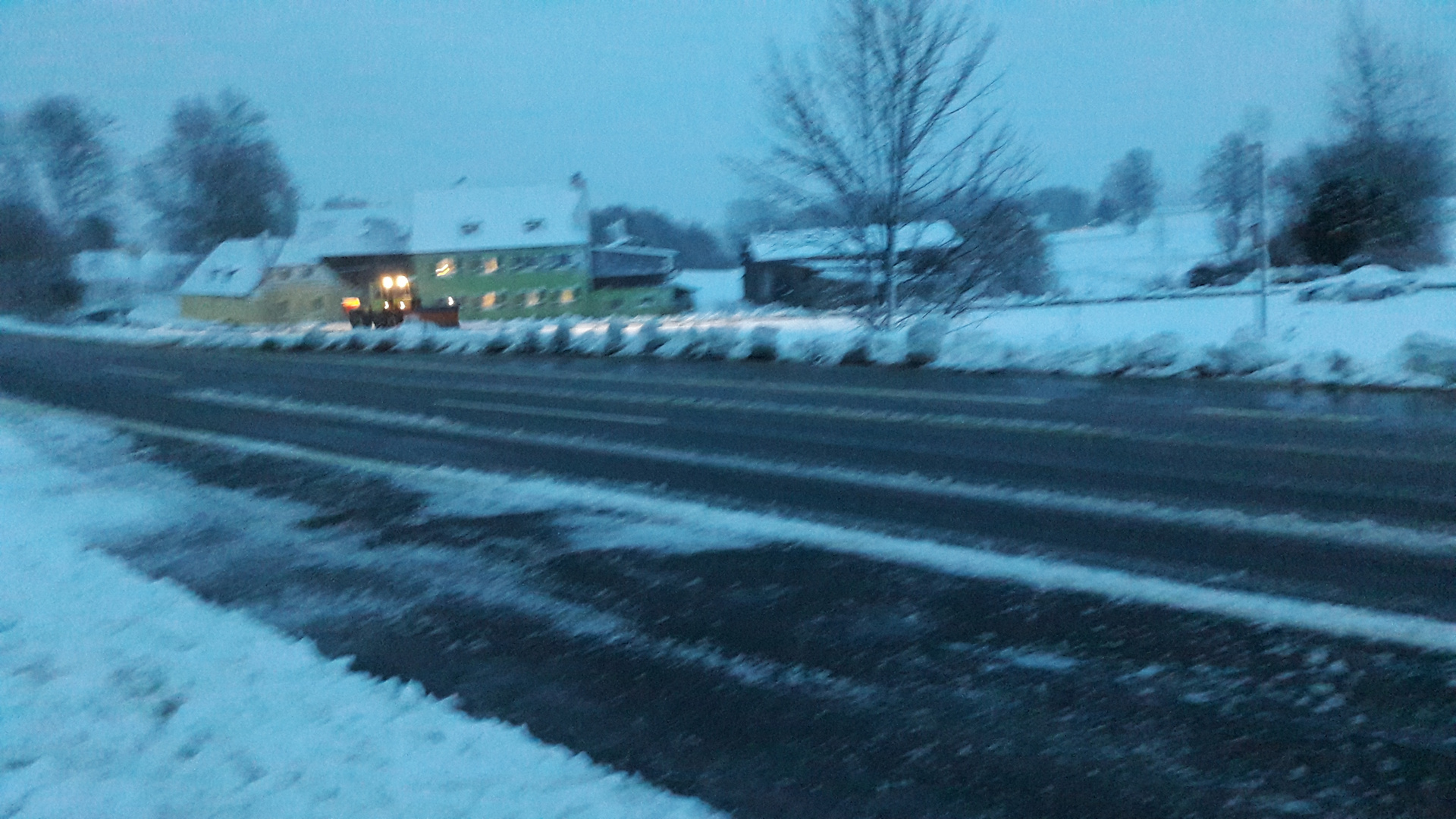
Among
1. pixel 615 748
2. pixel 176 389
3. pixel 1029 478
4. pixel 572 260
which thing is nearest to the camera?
pixel 615 748

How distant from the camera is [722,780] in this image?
412 centimetres

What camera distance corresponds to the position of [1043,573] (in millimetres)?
6461

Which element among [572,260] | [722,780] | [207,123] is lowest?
[722,780]

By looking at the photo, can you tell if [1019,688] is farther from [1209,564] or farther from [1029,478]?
[1029,478]

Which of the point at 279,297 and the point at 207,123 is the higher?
the point at 207,123

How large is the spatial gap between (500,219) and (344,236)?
12.8 meters

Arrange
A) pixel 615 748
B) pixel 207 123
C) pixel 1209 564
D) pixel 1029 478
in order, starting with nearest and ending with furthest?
pixel 615 748
pixel 1209 564
pixel 1029 478
pixel 207 123

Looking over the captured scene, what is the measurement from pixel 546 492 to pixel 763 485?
1876 millimetres

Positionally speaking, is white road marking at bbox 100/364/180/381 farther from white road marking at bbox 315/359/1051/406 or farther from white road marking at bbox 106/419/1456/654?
white road marking at bbox 106/419/1456/654

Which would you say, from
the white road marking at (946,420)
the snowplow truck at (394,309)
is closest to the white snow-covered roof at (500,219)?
the snowplow truck at (394,309)

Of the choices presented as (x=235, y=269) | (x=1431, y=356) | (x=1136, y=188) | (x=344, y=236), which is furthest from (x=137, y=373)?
(x=1136, y=188)

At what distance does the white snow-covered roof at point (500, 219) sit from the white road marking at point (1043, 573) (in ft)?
205

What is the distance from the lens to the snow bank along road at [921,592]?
13.7 feet

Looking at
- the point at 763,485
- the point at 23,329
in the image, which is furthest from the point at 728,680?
the point at 23,329
